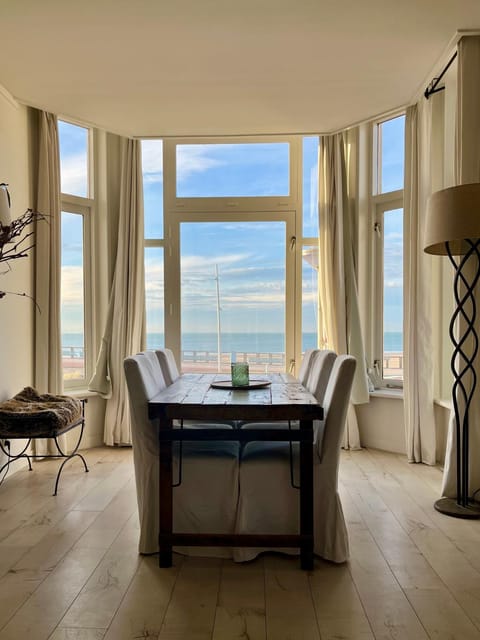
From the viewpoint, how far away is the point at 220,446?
2.62 m

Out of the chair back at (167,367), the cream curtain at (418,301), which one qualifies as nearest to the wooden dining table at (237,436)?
the chair back at (167,367)

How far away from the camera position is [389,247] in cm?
448

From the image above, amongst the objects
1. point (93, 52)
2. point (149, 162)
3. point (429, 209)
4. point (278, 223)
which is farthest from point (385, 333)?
point (93, 52)

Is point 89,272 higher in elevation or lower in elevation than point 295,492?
higher

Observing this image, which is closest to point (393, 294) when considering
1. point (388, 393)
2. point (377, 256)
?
point (377, 256)

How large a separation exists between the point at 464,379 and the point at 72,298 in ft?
10.9

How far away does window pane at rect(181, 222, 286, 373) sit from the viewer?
4754 mm

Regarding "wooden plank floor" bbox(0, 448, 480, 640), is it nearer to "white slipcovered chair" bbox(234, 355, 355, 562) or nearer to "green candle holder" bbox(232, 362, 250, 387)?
"white slipcovered chair" bbox(234, 355, 355, 562)

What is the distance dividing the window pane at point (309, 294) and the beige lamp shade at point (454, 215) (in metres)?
1.79

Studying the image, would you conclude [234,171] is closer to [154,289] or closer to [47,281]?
[154,289]

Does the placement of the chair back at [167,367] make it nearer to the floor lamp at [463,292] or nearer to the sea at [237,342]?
the sea at [237,342]

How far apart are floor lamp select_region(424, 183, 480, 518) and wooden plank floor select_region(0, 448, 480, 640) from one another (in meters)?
0.22

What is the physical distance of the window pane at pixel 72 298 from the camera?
4551 mm

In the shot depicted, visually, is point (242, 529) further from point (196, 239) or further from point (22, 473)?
point (196, 239)
